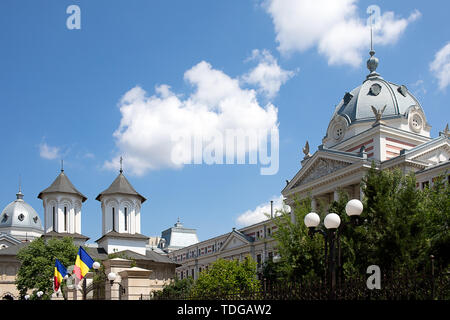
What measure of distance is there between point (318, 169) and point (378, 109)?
8.45 m

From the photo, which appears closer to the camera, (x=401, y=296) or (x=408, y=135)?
(x=401, y=296)

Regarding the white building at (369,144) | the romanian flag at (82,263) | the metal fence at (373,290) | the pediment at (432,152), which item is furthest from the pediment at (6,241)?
the metal fence at (373,290)

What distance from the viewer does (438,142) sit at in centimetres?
→ 4566

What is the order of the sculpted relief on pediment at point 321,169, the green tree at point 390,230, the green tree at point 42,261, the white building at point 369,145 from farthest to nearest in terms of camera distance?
the green tree at point 42,261 → the sculpted relief on pediment at point 321,169 → the white building at point 369,145 → the green tree at point 390,230

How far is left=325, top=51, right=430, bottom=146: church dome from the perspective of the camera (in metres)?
49.8

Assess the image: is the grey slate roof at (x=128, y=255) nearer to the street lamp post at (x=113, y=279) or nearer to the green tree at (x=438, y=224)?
the green tree at (x=438, y=224)

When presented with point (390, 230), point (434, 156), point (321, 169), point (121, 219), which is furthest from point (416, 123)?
point (121, 219)

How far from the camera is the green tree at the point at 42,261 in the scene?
47.7 metres

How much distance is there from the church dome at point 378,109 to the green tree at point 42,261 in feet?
94.6

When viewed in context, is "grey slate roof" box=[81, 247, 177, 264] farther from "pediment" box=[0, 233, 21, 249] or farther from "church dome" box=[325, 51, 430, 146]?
"church dome" box=[325, 51, 430, 146]
